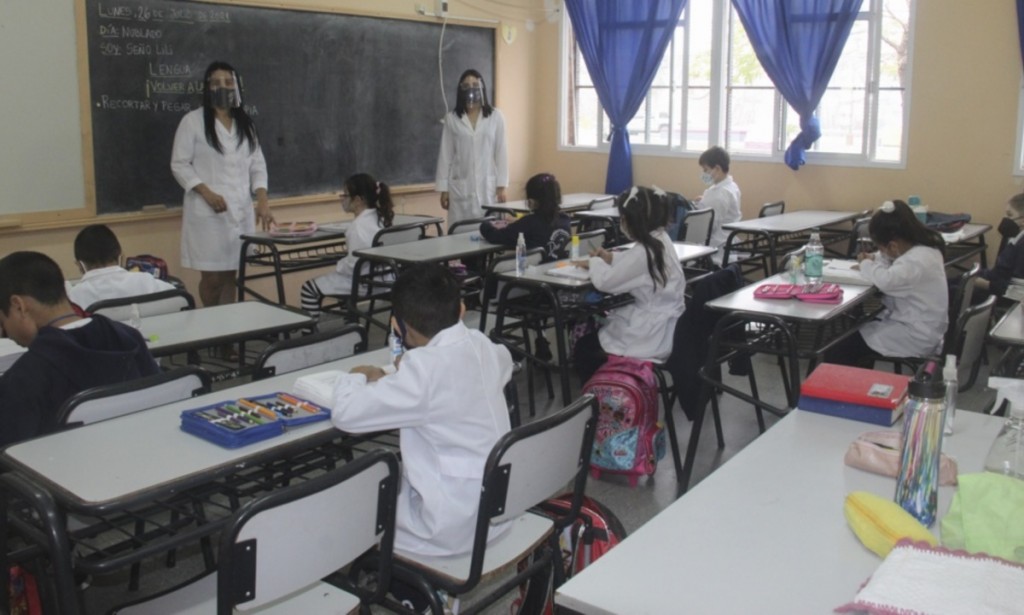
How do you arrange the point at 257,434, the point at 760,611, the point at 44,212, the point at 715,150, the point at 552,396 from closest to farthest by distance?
1. the point at 760,611
2. the point at 257,434
3. the point at 552,396
4. the point at 44,212
5. the point at 715,150

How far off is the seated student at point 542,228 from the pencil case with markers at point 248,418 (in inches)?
111

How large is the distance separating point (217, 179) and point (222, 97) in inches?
18.5

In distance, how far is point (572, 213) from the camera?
719cm

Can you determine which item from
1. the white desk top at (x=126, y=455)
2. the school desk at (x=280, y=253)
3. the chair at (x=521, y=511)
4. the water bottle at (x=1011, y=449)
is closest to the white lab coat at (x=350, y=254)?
the school desk at (x=280, y=253)

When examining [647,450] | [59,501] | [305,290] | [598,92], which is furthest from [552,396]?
[598,92]

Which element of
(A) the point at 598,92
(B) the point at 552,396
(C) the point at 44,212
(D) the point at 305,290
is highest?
(A) the point at 598,92

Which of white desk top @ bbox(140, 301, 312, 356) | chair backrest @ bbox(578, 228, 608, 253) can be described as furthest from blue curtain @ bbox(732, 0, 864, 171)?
white desk top @ bbox(140, 301, 312, 356)

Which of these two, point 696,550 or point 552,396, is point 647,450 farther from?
point 696,550

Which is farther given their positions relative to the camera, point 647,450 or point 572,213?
point 572,213

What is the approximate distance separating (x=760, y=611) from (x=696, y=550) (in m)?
0.21

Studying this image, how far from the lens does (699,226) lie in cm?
616

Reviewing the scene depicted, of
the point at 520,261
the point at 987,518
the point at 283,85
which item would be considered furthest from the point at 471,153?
the point at 987,518

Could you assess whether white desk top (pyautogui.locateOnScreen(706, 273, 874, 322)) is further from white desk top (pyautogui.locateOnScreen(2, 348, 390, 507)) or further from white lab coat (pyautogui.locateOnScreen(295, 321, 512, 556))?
white desk top (pyautogui.locateOnScreen(2, 348, 390, 507))

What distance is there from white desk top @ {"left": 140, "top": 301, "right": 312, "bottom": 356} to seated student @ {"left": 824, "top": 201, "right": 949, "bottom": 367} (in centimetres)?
231
